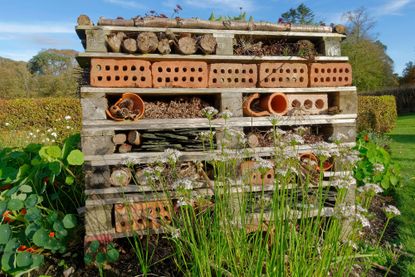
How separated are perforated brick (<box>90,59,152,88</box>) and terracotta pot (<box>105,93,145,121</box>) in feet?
0.33

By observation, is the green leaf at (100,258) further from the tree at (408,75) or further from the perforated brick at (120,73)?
the tree at (408,75)

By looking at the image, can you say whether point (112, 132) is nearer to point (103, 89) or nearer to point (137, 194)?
point (103, 89)

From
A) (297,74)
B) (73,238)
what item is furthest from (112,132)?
(297,74)

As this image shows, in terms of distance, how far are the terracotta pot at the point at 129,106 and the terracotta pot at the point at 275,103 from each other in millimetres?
1121

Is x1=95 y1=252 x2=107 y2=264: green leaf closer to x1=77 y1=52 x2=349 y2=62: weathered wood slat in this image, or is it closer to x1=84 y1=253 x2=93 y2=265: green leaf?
x1=84 y1=253 x2=93 y2=265: green leaf

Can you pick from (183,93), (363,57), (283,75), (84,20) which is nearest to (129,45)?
(84,20)

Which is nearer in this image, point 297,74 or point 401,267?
point 401,267

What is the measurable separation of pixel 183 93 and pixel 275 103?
2.94 feet

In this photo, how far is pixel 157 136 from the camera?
2963 millimetres

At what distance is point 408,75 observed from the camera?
1352 inches

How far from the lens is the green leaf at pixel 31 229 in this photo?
270 cm

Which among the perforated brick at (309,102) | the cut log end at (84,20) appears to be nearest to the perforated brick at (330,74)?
the perforated brick at (309,102)

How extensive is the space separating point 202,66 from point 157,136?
72cm

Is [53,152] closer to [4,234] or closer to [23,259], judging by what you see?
[4,234]
